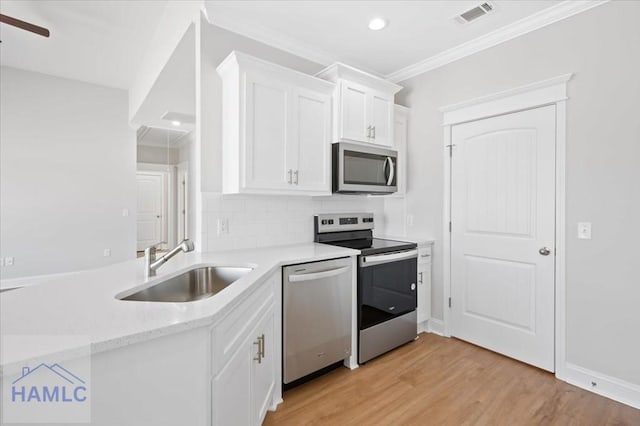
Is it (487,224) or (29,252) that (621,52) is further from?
(29,252)

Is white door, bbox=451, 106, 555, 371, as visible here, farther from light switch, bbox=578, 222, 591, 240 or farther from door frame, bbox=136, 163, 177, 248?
door frame, bbox=136, 163, 177, 248

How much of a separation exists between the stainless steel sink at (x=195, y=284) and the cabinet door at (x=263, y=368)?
0.37m

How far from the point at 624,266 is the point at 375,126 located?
6.92 ft

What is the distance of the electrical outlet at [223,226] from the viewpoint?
2.48 metres

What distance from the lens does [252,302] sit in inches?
60.7

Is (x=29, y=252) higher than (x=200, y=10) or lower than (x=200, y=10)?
lower

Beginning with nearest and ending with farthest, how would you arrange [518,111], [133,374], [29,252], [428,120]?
[133,374] < [518,111] < [428,120] < [29,252]

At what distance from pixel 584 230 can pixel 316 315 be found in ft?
6.65

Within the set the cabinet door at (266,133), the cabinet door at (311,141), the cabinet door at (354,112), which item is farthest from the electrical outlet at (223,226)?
the cabinet door at (354,112)

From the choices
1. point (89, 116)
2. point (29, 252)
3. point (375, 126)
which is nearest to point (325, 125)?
point (375, 126)

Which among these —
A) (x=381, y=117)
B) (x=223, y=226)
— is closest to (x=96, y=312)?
(x=223, y=226)

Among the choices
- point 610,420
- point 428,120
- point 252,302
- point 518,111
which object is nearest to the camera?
point 252,302

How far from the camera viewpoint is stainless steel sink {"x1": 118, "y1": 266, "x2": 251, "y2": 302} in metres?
1.67

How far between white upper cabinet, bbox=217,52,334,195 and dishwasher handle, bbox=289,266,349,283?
0.69 metres
